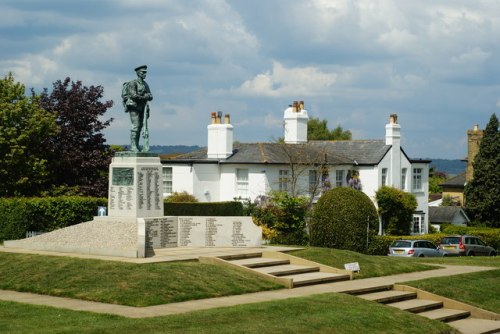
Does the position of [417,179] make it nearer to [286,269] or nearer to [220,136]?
[220,136]

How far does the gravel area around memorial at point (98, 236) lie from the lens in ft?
91.2

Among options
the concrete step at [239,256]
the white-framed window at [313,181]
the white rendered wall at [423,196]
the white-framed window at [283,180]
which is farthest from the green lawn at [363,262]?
the white rendered wall at [423,196]

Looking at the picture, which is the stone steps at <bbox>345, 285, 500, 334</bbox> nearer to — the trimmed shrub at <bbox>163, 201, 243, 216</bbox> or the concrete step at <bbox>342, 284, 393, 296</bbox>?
the concrete step at <bbox>342, 284, 393, 296</bbox>

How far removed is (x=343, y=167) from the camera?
6238cm

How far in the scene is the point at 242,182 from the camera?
59.8 meters

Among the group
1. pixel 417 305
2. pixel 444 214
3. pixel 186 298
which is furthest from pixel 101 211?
pixel 444 214

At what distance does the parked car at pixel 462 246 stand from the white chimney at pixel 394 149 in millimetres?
15484

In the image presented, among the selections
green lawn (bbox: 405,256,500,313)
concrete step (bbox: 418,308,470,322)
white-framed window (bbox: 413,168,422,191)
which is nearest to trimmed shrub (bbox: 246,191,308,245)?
green lawn (bbox: 405,256,500,313)

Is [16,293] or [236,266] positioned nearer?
[16,293]

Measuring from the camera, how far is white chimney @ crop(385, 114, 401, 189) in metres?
63.7

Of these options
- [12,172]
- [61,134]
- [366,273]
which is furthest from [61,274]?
[61,134]

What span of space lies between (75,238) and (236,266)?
19.2 ft

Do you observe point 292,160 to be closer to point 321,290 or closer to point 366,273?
point 366,273

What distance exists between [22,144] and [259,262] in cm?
2273
